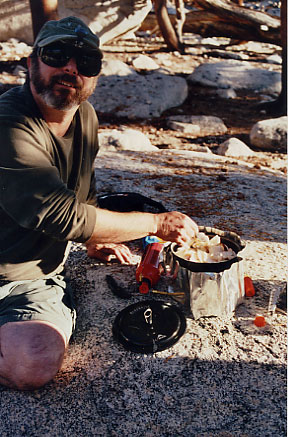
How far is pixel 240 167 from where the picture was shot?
21.0 feet

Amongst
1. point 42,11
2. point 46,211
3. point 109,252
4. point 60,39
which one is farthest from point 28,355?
point 42,11

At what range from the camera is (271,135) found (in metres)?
8.26

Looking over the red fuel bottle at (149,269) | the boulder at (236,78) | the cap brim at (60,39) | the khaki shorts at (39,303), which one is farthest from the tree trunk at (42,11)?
the khaki shorts at (39,303)

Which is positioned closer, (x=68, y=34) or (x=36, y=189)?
(x=36, y=189)

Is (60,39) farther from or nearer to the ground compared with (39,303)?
farther from the ground

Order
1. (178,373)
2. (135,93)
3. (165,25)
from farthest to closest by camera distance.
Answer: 1. (165,25)
2. (135,93)
3. (178,373)

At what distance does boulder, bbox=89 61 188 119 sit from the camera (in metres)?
9.82

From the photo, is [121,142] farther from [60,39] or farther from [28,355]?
[28,355]

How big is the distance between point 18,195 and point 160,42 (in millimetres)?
14300

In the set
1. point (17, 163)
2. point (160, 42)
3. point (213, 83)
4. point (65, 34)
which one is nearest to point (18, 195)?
point (17, 163)

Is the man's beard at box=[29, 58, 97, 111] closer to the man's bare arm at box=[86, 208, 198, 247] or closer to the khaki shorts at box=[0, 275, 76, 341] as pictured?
the man's bare arm at box=[86, 208, 198, 247]

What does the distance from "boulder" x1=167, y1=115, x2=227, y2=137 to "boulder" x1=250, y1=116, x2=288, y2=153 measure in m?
0.94

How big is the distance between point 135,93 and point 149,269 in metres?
7.46

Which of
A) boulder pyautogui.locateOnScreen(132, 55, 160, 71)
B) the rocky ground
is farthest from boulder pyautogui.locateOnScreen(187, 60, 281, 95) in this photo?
the rocky ground
